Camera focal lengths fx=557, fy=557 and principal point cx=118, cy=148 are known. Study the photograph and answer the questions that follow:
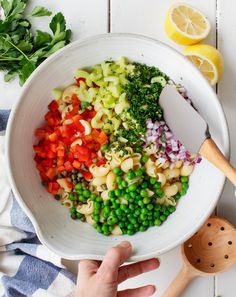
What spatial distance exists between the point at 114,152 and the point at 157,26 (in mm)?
391

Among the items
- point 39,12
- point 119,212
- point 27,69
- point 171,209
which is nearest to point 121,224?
point 119,212

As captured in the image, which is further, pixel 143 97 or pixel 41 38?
pixel 41 38

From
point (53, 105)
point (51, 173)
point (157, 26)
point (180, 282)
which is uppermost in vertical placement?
point (157, 26)

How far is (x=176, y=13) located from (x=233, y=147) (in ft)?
1.28

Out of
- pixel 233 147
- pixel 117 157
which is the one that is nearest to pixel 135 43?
pixel 117 157

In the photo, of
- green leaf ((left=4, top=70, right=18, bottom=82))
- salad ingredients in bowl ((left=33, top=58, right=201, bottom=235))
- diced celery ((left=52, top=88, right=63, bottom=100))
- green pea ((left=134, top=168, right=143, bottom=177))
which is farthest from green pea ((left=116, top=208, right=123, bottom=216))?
green leaf ((left=4, top=70, right=18, bottom=82))

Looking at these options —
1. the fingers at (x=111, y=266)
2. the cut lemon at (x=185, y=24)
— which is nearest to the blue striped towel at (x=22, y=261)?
the fingers at (x=111, y=266)

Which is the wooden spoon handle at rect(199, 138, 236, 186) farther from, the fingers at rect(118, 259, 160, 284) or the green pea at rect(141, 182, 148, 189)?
the fingers at rect(118, 259, 160, 284)

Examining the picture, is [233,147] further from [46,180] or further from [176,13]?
[46,180]

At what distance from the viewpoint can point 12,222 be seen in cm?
148

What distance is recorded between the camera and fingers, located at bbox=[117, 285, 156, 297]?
1.42 m

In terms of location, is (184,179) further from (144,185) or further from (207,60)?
(207,60)

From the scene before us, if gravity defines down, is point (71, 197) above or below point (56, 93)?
below

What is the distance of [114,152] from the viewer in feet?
4.50
